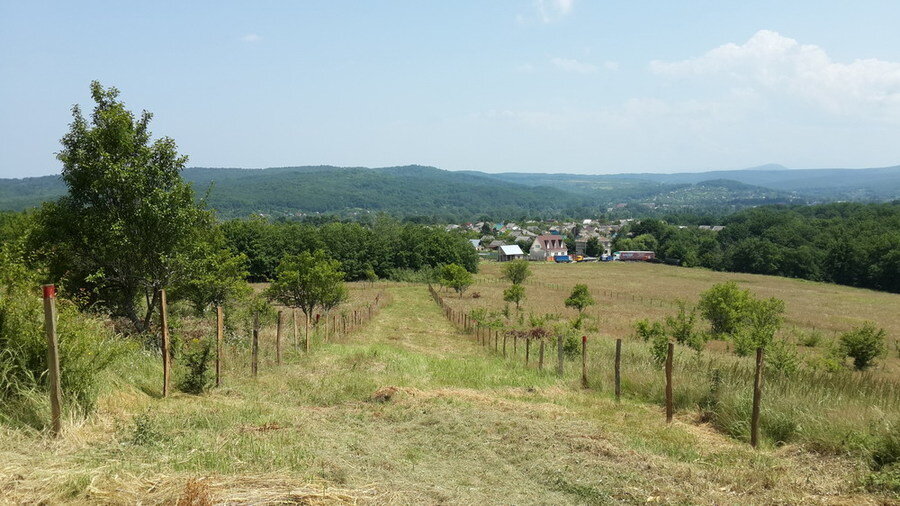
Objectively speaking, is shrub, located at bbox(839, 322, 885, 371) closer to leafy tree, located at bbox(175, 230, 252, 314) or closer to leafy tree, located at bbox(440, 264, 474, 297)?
leafy tree, located at bbox(175, 230, 252, 314)

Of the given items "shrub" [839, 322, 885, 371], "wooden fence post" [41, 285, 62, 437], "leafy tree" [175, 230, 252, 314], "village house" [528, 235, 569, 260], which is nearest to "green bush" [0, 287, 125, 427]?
"wooden fence post" [41, 285, 62, 437]

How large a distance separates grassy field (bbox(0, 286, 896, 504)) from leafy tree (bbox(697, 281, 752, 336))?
24392 mm

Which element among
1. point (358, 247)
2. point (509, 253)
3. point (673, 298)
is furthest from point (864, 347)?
point (509, 253)

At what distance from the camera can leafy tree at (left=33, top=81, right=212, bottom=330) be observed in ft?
53.0

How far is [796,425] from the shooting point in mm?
8945

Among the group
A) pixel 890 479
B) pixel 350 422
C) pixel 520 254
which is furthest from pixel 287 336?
pixel 520 254

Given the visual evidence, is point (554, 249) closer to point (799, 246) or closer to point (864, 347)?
point (799, 246)

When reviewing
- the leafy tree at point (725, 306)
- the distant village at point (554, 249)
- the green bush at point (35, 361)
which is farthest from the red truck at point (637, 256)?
the green bush at point (35, 361)

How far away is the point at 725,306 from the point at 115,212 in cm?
3178

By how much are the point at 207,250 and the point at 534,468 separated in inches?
589

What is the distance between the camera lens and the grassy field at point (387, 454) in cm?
568

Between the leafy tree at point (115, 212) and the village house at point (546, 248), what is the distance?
407 feet

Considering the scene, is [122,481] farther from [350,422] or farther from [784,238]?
[784,238]

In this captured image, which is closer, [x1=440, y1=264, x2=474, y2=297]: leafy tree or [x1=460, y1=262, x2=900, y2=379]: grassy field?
[x1=460, y1=262, x2=900, y2=379]: grassy field
